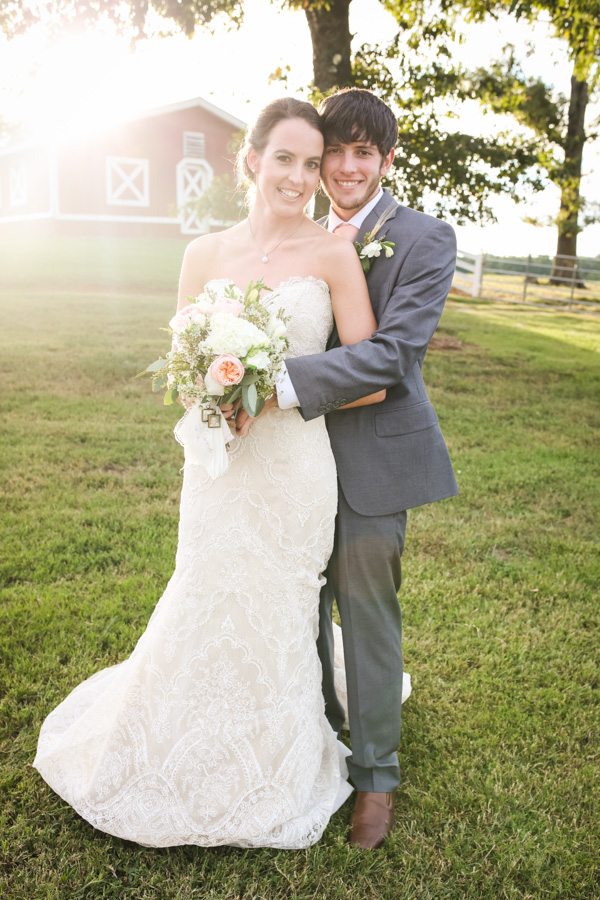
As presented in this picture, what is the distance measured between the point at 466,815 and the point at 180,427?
6.06ft

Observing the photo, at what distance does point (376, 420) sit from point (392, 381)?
0.22m

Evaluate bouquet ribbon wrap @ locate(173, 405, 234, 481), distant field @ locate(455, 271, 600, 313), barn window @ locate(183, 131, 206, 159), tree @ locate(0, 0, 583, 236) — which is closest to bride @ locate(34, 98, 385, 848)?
bouquet ribbon wrap @ locate(173, 405, 234, 481)

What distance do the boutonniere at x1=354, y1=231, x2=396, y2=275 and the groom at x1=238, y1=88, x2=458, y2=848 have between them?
0.04 meters

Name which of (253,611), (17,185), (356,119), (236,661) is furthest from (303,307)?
(17,185)

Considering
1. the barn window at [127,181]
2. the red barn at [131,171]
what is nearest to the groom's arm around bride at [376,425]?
the red barn at [131,171]

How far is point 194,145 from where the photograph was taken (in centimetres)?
2323

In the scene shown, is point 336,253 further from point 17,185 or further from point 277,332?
point 17,185

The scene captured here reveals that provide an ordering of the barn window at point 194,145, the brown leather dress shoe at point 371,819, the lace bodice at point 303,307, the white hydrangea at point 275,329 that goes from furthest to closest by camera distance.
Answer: the barn window at point 194,145, the brown leather dress shoe at point 371,819, the lace bodice at point 303,307, the white hydrangea at point 275,329

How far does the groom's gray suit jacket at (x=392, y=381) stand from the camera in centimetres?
242

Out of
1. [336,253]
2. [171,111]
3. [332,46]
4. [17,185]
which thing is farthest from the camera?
[17,185]

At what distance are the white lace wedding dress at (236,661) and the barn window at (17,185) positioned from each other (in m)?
25.3

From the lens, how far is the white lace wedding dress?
255 centimetres

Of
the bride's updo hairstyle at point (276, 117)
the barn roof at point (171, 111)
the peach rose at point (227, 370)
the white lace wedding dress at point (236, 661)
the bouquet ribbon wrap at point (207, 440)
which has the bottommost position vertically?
the white lace wedding dress at point (236, 661)

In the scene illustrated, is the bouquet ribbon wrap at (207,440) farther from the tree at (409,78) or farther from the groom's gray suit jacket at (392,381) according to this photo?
the tree at (409,78)
